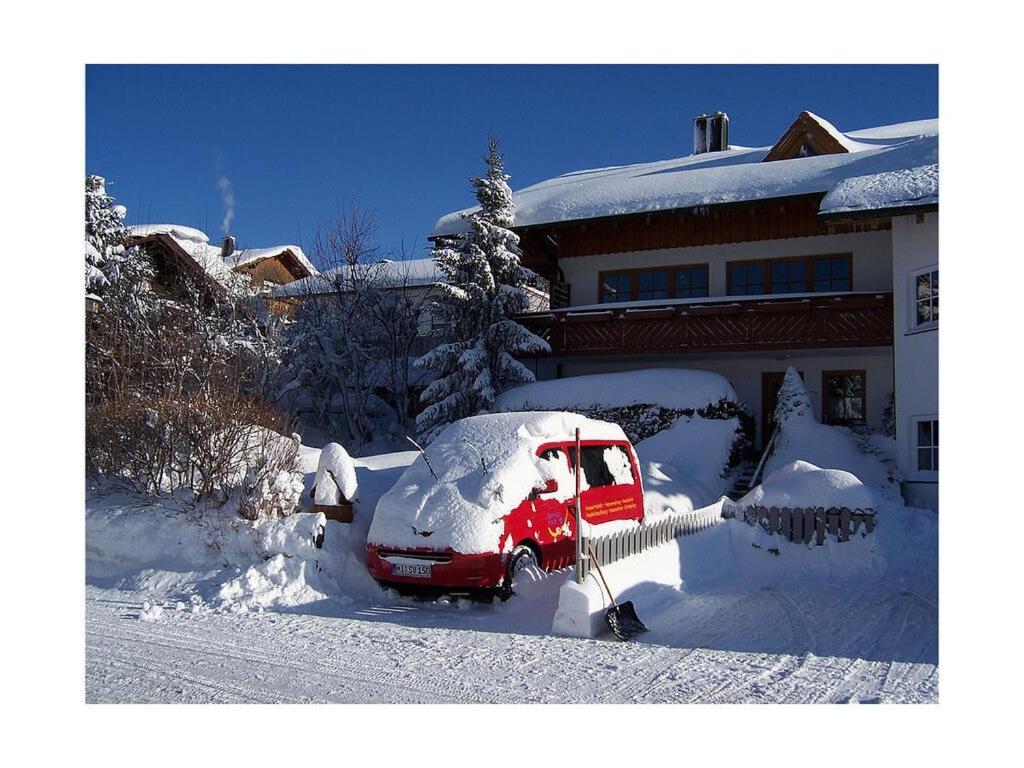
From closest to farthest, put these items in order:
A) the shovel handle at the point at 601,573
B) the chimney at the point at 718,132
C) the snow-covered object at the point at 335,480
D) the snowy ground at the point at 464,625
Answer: the snowy ground at the point at 464,625 → the shovel handle at the point at 601,573 → the snow-covered object at the point at 335,480 → the chimney at the point at 718,132

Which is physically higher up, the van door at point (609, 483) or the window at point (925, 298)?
the window at point (925, 298)

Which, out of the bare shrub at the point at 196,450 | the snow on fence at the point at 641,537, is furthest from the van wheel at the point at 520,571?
the bare shrub at the point at 196,450

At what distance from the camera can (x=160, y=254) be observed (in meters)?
26.4

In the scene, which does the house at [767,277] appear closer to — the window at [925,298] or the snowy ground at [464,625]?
the window at [925,298]

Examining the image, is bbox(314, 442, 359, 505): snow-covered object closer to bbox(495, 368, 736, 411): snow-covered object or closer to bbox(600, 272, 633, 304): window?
bbox(495, 368, 736, 411): snow-covered object

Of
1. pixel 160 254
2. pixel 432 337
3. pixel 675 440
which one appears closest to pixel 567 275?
pixel 432 337

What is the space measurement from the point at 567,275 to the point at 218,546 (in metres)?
15.4

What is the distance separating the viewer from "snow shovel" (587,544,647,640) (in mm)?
7537

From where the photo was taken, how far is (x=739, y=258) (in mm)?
21781

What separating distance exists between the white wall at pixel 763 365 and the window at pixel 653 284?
1.93 m

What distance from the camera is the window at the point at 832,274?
20547mm

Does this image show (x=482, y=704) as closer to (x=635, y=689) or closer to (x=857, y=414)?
(x=635, y=689)

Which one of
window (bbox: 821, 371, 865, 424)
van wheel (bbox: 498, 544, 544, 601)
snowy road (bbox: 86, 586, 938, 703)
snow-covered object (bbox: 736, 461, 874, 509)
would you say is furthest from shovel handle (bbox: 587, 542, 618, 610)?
window (bbox: 821, 371, 865, 424)

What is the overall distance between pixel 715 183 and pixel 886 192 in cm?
Result: 624
